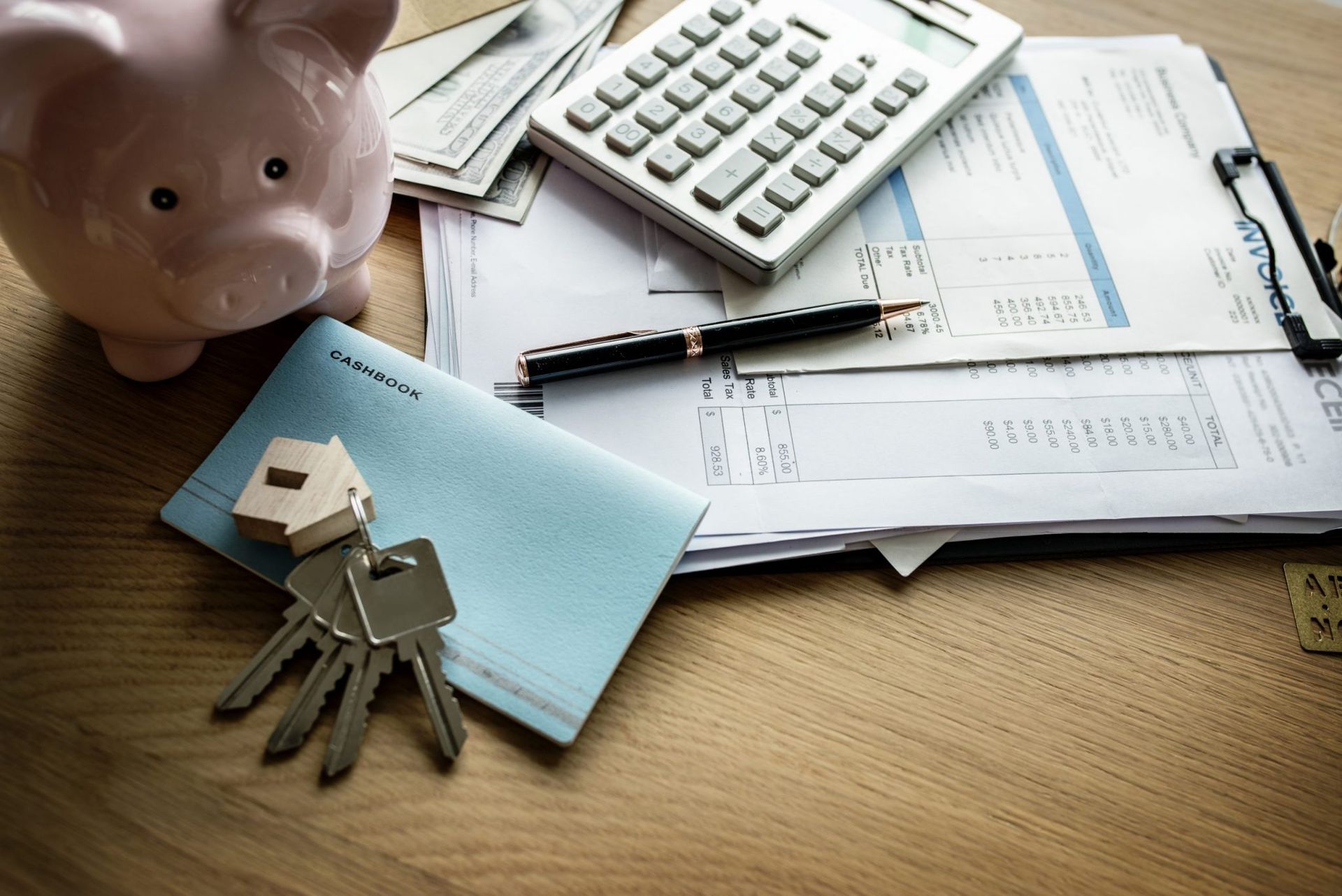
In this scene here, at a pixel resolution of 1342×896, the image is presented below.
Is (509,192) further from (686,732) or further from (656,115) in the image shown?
(686,732)

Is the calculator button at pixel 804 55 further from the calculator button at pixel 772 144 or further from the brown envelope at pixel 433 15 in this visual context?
the brown envelope at pixel 433 15

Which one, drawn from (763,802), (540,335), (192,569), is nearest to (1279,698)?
(763,802)

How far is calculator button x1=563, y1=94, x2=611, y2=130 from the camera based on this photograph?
0.61m

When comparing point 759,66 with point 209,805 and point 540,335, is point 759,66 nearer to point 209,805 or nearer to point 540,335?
point 540,335

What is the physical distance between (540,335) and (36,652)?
0.29m

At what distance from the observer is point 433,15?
669 millimetres

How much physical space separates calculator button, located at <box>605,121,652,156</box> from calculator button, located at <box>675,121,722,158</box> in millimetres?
22

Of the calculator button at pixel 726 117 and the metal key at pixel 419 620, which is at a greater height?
the calculator button at pixel 726 117


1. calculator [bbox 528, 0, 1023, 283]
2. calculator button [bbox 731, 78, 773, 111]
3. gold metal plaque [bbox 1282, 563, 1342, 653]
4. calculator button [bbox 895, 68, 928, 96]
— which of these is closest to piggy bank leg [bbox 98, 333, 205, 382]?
calculator [bbox 528, 0, 1023, 283]

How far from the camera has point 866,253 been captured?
609 millimetres

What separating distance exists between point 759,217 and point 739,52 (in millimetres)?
145

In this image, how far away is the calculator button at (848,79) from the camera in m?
0.64

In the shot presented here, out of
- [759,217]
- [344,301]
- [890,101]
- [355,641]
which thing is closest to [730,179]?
[759,217]

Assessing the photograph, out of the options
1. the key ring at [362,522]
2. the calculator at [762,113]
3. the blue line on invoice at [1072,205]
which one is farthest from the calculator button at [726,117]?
the key ring at [362,522]
